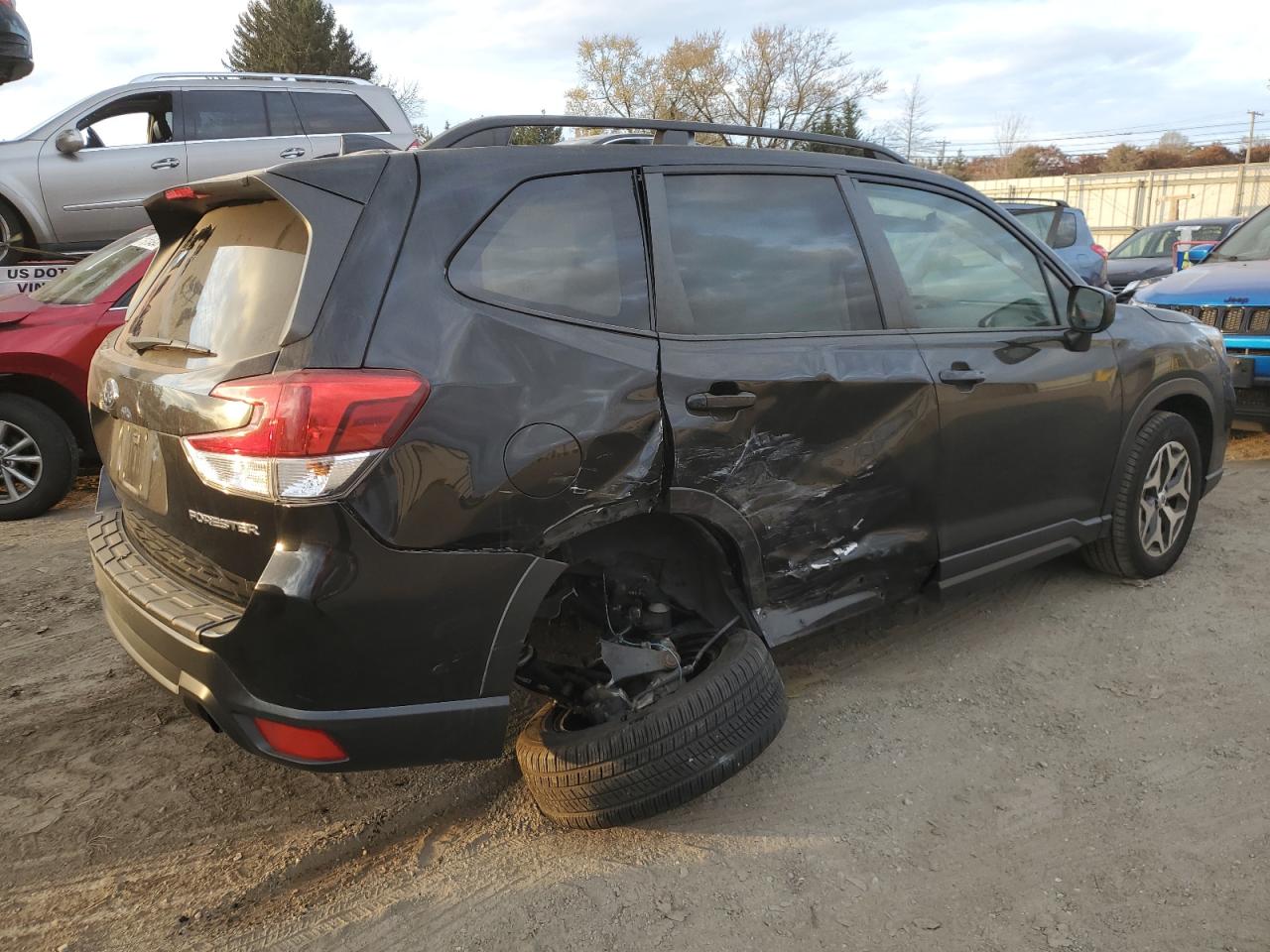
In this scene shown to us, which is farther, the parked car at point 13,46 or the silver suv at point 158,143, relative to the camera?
the silver suv at point 158,143

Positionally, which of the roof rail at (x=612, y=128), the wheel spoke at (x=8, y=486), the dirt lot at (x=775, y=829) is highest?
the roof rail at (x=612, y=128)

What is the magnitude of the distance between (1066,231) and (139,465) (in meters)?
11.8

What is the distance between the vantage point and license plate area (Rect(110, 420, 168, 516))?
8.19 feet

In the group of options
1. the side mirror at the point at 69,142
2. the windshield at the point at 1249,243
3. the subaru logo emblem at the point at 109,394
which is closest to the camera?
the subaru logo emblem at the point at 109,394

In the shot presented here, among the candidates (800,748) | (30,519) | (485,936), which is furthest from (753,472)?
(30,519)

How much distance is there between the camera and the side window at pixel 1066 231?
11548 mm

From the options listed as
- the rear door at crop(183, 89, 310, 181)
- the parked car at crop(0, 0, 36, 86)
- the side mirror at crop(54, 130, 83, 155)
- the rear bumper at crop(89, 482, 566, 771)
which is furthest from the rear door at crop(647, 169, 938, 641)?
the side mirror at crop(54, 130, 83, 155)

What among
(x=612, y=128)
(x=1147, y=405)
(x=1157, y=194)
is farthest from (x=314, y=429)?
(x=1157, y=194)

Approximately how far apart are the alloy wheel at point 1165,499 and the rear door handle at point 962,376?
53.4 inches

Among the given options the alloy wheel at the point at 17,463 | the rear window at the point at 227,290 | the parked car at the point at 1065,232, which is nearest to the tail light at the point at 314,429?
the rear window at the point at 227,290

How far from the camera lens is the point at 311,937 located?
2359mm

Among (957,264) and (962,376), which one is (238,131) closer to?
(957,264)

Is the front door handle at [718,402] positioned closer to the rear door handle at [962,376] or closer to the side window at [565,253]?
the side window at [565,253]

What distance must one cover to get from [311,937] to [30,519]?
4463 mm
